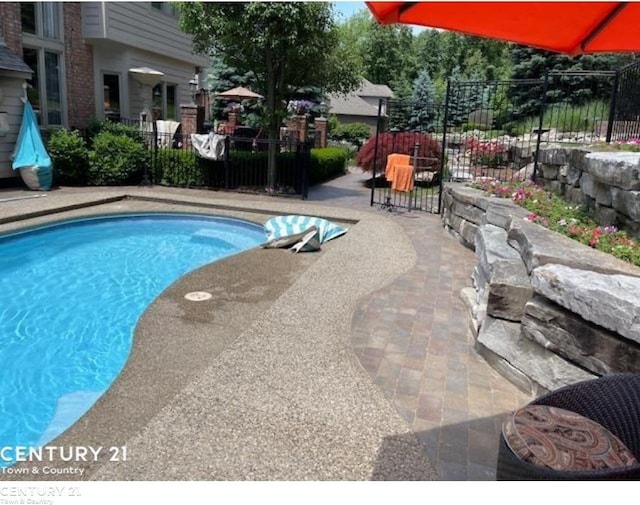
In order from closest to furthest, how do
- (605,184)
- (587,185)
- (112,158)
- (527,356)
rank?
(527,356) → (605,184) → (587,185) → (112,158)

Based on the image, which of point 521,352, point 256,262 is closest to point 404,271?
point 256,262

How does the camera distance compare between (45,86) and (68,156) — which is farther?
(45,86)

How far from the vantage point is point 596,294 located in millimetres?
2953

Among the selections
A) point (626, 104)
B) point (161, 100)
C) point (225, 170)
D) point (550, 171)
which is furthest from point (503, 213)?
point (161, 100)

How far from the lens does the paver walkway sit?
2.75 meters

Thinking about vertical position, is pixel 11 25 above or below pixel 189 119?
above

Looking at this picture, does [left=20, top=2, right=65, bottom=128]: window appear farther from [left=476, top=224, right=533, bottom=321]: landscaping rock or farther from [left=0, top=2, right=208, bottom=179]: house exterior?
[left=476, top=224, right=533, bottom=321]: landscaping rock

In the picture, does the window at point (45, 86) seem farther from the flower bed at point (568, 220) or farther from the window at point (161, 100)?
the flower bed at point (568, 220)

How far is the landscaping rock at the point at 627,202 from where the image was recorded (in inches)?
161

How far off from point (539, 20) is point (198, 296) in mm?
3995

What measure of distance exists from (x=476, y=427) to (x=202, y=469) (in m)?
1.60

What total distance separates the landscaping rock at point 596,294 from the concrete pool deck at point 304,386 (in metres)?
0.75

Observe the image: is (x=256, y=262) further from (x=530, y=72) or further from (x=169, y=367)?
(x=530, y=72)

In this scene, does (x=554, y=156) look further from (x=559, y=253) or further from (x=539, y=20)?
(x=539, y=20)
